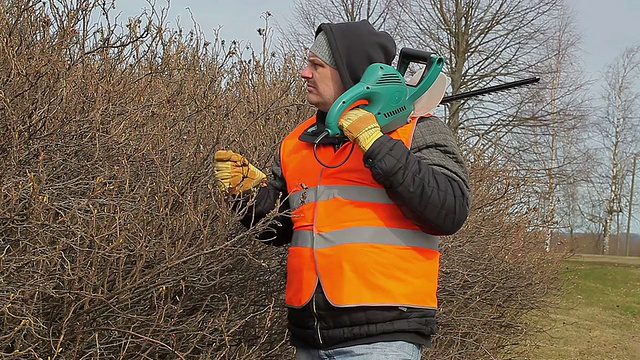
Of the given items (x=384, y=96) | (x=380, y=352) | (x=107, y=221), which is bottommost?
(x=380, y=352)

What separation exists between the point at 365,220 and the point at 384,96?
0.41 metres

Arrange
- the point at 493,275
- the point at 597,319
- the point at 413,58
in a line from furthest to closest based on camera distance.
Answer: the point at 597,319 → the point at 493,275 → the point at 413,58

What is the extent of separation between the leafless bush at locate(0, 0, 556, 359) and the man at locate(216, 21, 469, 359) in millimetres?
483

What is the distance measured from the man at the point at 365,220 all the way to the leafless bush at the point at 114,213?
48cm

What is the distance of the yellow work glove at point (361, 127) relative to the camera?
2283 millimetres

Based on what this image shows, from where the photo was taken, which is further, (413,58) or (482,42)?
(482,42)

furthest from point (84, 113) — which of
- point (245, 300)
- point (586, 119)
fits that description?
point (586, 119)

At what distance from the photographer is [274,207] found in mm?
2842

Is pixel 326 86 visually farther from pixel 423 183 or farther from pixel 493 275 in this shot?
pixel 493 275

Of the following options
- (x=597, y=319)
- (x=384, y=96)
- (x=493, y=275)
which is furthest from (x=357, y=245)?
(x=597, y=319)

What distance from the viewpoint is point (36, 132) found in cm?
277

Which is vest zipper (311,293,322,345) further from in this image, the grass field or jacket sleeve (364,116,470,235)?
the grass field

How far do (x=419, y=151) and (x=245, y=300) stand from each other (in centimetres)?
149

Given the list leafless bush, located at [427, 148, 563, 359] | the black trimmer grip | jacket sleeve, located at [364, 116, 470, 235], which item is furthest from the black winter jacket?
leafless bush, located at [427, 148, 563, 359]
